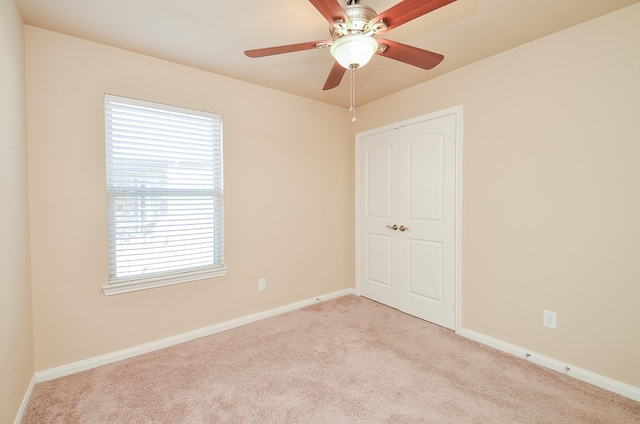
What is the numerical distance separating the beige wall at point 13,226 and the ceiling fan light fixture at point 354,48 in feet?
5.79

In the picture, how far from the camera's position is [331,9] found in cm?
134

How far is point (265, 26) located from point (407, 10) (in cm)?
109

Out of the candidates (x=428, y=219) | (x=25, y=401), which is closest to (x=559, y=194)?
(x=428, y=219)

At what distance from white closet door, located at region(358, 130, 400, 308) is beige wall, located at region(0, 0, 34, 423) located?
3087 mm

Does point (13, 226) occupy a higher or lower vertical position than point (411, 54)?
lower

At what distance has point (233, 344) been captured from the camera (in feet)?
8.39

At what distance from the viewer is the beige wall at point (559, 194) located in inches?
73.2

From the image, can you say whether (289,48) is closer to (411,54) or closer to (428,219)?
(411,54)

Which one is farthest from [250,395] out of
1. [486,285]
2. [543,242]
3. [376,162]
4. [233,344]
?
[376,162]

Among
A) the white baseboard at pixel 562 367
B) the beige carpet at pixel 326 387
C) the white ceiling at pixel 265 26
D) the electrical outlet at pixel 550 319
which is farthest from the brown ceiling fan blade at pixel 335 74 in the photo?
the white baseboard at pixel 562 367

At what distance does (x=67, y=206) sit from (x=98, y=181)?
0.27 m

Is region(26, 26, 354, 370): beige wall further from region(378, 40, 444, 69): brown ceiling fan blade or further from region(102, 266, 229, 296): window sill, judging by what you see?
region(378, 40, 444, 69): brown ceiling fan blade

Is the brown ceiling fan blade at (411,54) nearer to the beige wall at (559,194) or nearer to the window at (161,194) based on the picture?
the beige wall at (559,194)

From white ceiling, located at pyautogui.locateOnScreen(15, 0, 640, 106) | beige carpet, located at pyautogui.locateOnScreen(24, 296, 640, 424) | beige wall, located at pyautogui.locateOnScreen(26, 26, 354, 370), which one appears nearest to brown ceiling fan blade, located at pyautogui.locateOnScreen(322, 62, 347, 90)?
white ceiling, located at pyautogui.locateOnScreen(15, 0, 640, 106)
